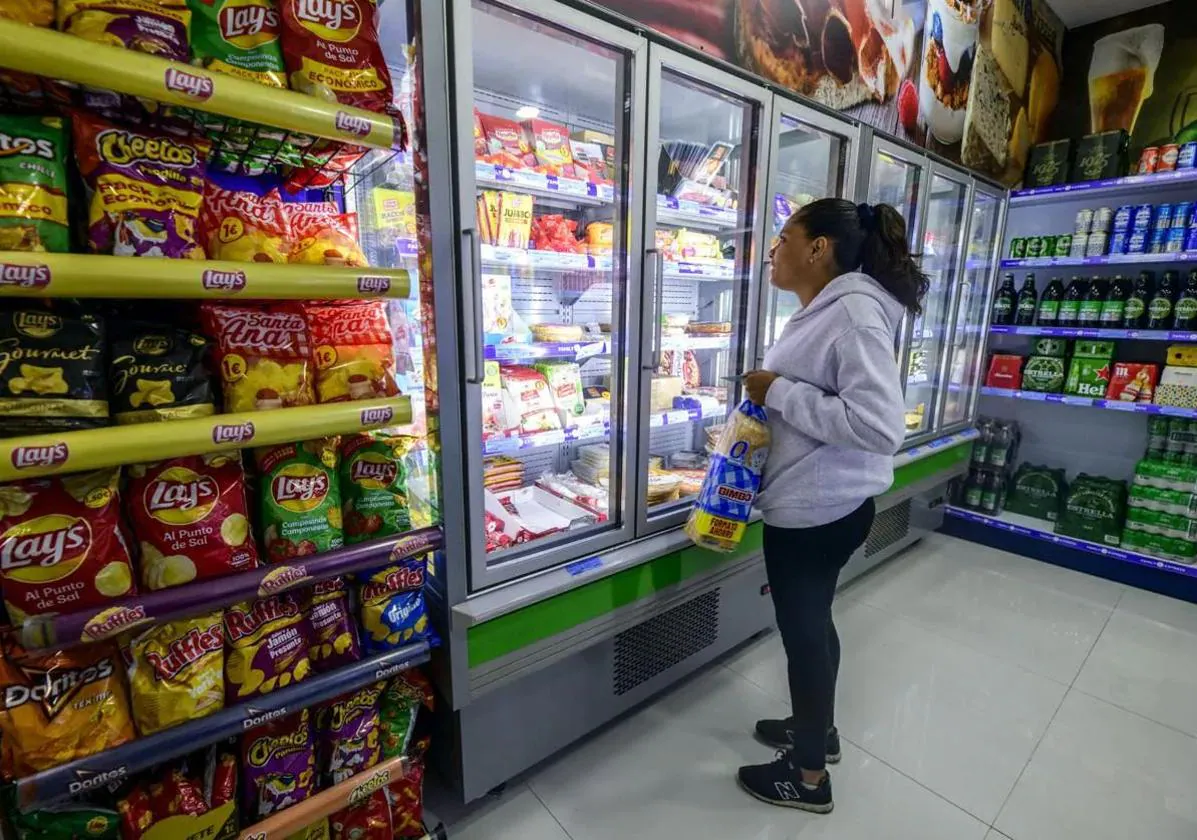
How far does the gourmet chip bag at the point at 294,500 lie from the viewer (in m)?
1.27

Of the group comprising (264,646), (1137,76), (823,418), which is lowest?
(264,646)

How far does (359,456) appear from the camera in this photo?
1413 mm

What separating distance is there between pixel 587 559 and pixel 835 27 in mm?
2312

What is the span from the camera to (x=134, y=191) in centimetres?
103

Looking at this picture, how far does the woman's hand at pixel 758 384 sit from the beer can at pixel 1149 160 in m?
3.44

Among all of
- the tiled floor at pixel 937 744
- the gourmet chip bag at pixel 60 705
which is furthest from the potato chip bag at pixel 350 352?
the tiled floor at pixel 937 744

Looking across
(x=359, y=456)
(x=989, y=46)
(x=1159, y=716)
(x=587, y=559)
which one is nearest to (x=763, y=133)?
(x=587, y=559)

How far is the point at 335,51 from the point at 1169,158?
173 inches

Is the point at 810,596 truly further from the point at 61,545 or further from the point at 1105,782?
the point at 61,545

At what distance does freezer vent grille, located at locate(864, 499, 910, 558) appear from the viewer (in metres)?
3.26

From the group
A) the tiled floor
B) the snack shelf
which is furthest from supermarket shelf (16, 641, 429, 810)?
the snack shelf

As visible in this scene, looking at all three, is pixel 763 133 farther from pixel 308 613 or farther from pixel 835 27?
pixel 308 613

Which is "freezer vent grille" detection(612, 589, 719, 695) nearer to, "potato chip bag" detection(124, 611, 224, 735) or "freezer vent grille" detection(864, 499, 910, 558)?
"potato chip bag" detection(124, 611, 224, 735)

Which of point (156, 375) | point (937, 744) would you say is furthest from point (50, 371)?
point (937, 744)
